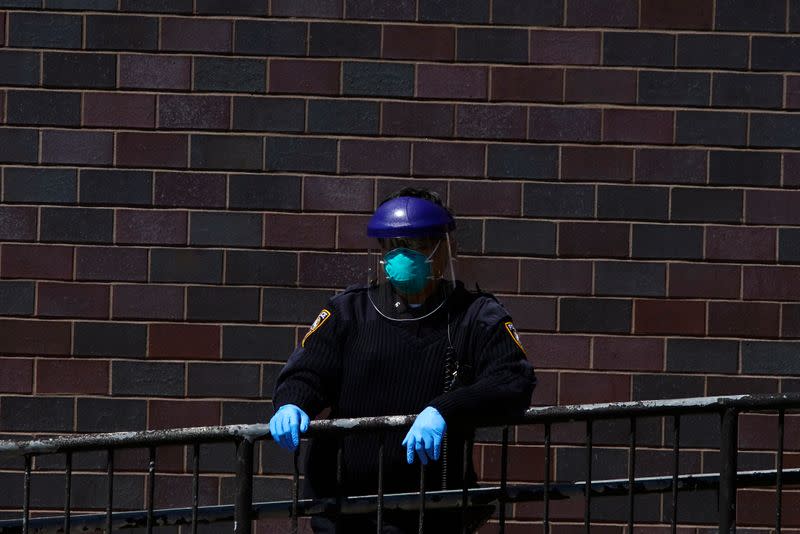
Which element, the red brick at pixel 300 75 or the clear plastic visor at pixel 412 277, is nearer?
the clear plastic visor at pixel 412 277

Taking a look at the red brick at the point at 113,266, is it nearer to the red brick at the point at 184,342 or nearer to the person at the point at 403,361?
the red brick at the point at 184,342

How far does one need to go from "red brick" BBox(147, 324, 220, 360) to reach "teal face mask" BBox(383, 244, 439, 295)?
207 centimetres

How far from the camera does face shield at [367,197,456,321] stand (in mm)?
4371

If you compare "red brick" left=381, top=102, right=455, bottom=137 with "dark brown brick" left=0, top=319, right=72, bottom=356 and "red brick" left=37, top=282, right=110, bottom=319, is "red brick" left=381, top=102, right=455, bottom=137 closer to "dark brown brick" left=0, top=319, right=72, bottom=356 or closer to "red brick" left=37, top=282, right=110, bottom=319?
"red brick" left=37, top=282, right=110, bottom=319

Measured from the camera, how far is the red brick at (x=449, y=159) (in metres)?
6.26

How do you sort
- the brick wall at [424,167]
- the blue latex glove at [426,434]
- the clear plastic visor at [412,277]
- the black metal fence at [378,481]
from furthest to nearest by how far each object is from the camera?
the brick wall at [424,167] < the clear plastic visor at [412,277] < the black metal fence at [378,481] < the blue latex glove at [426,434]

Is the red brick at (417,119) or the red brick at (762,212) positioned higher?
the red brick at (417,119)

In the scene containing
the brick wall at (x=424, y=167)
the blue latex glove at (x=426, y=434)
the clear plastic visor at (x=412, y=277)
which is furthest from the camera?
the brick wall at (x=424, y=167)

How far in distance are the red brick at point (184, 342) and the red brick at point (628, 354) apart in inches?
68.0

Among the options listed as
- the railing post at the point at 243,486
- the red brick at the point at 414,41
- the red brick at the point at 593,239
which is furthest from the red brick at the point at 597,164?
the railing post at the point at 243,486

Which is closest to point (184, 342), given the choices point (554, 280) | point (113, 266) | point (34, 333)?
point (113, 266)

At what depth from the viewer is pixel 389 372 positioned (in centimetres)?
441

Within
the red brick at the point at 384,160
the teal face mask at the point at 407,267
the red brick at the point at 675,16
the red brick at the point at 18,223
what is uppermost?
the red brick at the point at 675,16

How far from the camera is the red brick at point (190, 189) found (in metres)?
6.27
